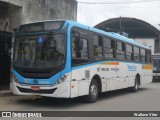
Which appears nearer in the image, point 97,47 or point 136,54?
point 97,47

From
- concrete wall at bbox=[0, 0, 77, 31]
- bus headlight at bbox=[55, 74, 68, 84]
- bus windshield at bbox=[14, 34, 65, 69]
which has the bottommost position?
bus headlight at bbox=[55, 74, 68, 84]

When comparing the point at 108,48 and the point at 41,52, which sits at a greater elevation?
the point at 108,48

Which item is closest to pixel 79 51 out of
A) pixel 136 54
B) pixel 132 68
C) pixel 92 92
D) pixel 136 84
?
pixel 92 92

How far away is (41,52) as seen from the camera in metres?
11.7

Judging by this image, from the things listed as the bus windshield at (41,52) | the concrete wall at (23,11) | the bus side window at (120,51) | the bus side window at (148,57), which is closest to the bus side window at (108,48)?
the bus side window at (120,51)

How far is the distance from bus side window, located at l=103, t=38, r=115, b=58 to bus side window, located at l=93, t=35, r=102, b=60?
0.49 meters

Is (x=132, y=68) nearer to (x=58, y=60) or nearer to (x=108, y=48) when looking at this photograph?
(x=108, y=48)

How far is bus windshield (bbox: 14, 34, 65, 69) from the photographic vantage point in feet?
37.6

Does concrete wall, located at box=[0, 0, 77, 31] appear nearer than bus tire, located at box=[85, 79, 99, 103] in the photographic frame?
No

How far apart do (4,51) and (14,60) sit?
450 cm

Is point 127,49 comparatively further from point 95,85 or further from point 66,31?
point 66,31

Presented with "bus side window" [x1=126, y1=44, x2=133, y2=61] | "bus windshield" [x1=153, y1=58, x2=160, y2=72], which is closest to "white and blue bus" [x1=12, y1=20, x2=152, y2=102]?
"bus side window" [x1=126, y1=44, x2=133, y2=61]

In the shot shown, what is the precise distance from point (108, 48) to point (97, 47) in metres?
1.31

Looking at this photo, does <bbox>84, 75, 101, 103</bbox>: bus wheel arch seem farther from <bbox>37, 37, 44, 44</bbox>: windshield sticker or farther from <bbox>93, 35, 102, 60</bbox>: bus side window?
<bbox>37, 37, 44, 44</bbox>: windshield sticker
